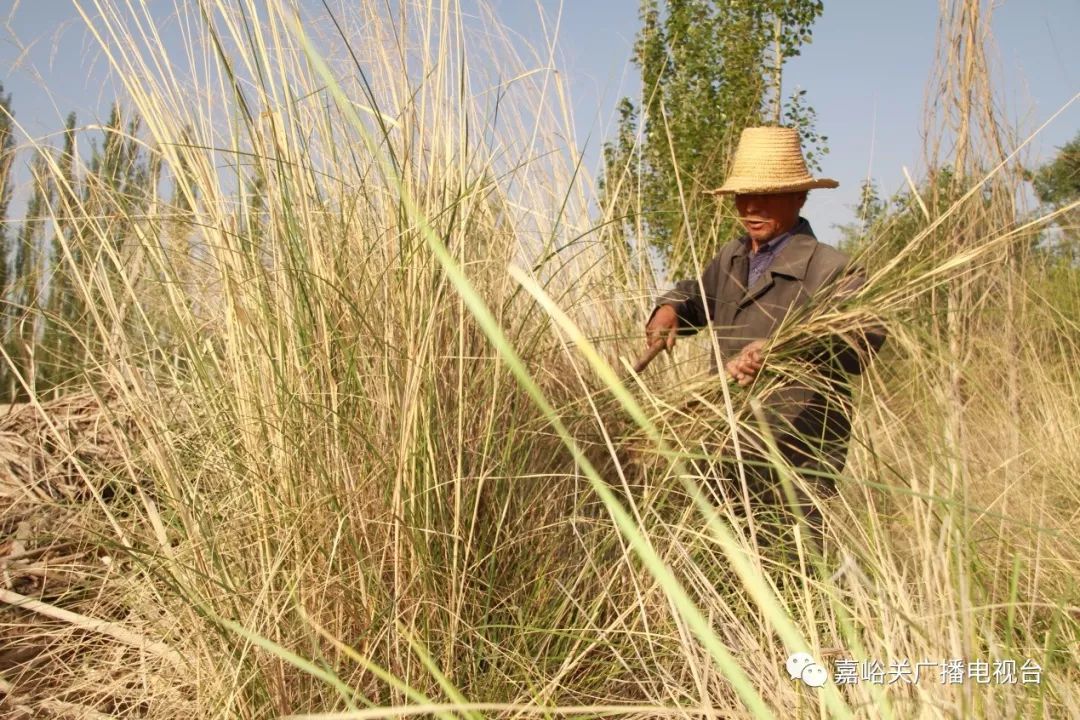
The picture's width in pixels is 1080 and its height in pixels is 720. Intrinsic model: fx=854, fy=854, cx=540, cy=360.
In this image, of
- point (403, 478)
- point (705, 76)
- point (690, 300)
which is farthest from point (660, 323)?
point (705, 76)

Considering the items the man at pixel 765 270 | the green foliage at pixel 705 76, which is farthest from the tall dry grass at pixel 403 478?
the green foliage at pixel 705 76

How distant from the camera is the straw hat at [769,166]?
2.41 meters

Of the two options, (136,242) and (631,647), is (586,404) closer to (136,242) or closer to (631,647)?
(631,647)

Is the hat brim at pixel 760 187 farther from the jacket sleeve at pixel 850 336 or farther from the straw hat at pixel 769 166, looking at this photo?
the jacket sleeve at pixel 850 336

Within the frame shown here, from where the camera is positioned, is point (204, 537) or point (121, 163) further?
point (121, 163)

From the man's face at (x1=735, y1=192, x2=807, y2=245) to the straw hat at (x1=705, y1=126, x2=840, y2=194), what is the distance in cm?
6

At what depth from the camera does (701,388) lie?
184 cm

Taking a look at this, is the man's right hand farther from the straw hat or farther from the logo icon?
the logo icon

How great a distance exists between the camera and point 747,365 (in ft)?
5.75

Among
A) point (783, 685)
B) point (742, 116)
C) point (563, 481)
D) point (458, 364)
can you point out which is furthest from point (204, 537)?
point (742, 116)

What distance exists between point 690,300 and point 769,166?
442mm

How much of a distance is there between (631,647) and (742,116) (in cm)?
372

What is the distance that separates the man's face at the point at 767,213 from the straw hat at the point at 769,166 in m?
0.06

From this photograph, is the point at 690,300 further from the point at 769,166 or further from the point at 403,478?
the point at 403,478
